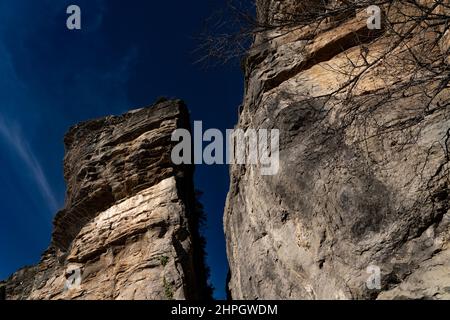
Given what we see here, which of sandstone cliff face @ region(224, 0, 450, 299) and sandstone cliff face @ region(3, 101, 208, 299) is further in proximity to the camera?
sandstone cliff face @ region(3, 101, 208, 299)

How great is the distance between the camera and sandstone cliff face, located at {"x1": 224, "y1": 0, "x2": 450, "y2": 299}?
700 centimetres

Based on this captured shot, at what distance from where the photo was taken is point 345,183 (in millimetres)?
8180

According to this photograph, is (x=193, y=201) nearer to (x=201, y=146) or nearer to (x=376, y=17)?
(x=201, y=146)

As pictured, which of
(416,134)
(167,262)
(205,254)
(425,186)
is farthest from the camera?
(205,254)

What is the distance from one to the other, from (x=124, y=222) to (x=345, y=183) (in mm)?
8390

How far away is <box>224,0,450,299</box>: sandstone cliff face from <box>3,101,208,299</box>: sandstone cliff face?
2.87m

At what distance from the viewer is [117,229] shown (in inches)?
581

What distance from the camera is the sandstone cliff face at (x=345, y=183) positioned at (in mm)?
6996

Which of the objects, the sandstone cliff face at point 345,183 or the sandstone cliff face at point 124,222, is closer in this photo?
the sandstone cliff face at point 345,183

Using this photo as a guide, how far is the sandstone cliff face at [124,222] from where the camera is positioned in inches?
524

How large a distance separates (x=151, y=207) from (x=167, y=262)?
2239 mm

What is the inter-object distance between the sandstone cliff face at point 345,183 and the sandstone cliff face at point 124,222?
113 inches
